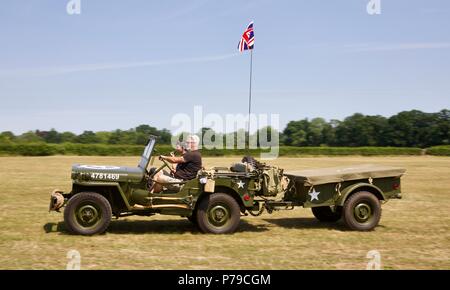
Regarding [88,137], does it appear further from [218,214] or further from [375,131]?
[218,214]

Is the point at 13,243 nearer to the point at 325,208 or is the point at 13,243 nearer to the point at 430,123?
the point at 325,208

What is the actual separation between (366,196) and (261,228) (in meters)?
2.26

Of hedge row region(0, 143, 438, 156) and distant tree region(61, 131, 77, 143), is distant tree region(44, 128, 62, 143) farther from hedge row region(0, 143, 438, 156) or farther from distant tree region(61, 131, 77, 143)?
hedge row region(0, 143, 438, 156)

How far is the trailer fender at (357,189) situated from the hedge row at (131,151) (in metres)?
31.8

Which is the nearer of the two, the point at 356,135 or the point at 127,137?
the point at 127,137

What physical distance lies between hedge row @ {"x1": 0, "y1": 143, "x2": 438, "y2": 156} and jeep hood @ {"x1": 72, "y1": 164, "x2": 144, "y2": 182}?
3161cm

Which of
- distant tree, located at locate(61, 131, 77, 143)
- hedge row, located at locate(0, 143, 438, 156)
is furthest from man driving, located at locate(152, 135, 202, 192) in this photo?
distant tree, located at locate(61, 131, 77, 143)

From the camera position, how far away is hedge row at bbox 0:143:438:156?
4506 centimetres

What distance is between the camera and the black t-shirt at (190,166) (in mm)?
8953

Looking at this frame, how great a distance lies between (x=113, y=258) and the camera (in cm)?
688

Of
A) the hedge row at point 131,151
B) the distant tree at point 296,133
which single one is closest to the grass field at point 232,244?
the hedge row at point 131,151

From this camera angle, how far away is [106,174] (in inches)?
337

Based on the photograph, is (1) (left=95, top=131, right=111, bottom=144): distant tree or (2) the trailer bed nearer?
(2) the trailer bed
